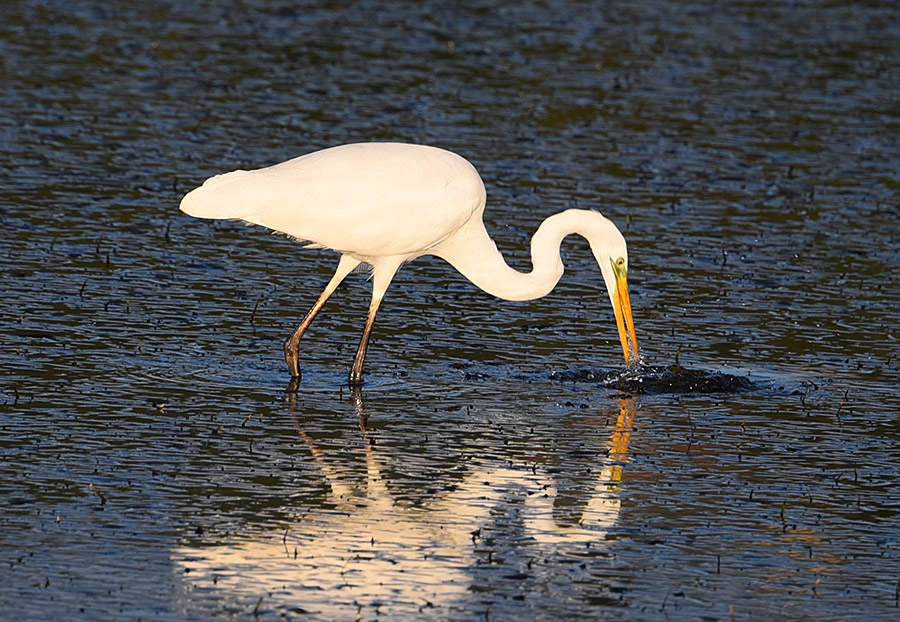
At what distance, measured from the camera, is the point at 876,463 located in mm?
8852

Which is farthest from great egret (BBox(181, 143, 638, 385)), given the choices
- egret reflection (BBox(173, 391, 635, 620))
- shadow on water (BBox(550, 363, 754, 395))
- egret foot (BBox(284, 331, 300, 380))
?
egret reflection (BBox(173, 391, 635, 620))

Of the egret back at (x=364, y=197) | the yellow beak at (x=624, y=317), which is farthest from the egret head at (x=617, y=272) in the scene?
the egret back at (x=364, y=197)

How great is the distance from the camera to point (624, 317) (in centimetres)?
1057

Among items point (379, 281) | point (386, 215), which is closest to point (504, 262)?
point (379, 281)

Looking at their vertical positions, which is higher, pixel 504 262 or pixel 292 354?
pixel 504 262

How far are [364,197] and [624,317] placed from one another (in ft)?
6.23

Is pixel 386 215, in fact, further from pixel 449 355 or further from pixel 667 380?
pixel 667 380

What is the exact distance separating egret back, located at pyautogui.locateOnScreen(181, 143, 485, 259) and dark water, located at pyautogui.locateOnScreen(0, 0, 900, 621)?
34.0 inches

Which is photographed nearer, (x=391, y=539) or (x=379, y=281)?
(x=391, y=539)

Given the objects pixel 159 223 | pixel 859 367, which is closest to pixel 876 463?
pixel 859 367

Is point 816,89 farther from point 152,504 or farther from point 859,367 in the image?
point 152,504

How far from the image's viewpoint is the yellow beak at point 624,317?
10.4 metres

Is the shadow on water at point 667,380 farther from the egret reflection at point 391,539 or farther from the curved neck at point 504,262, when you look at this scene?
the egret reflection at point 391,539

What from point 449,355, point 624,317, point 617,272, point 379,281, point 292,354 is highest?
point 617,272
